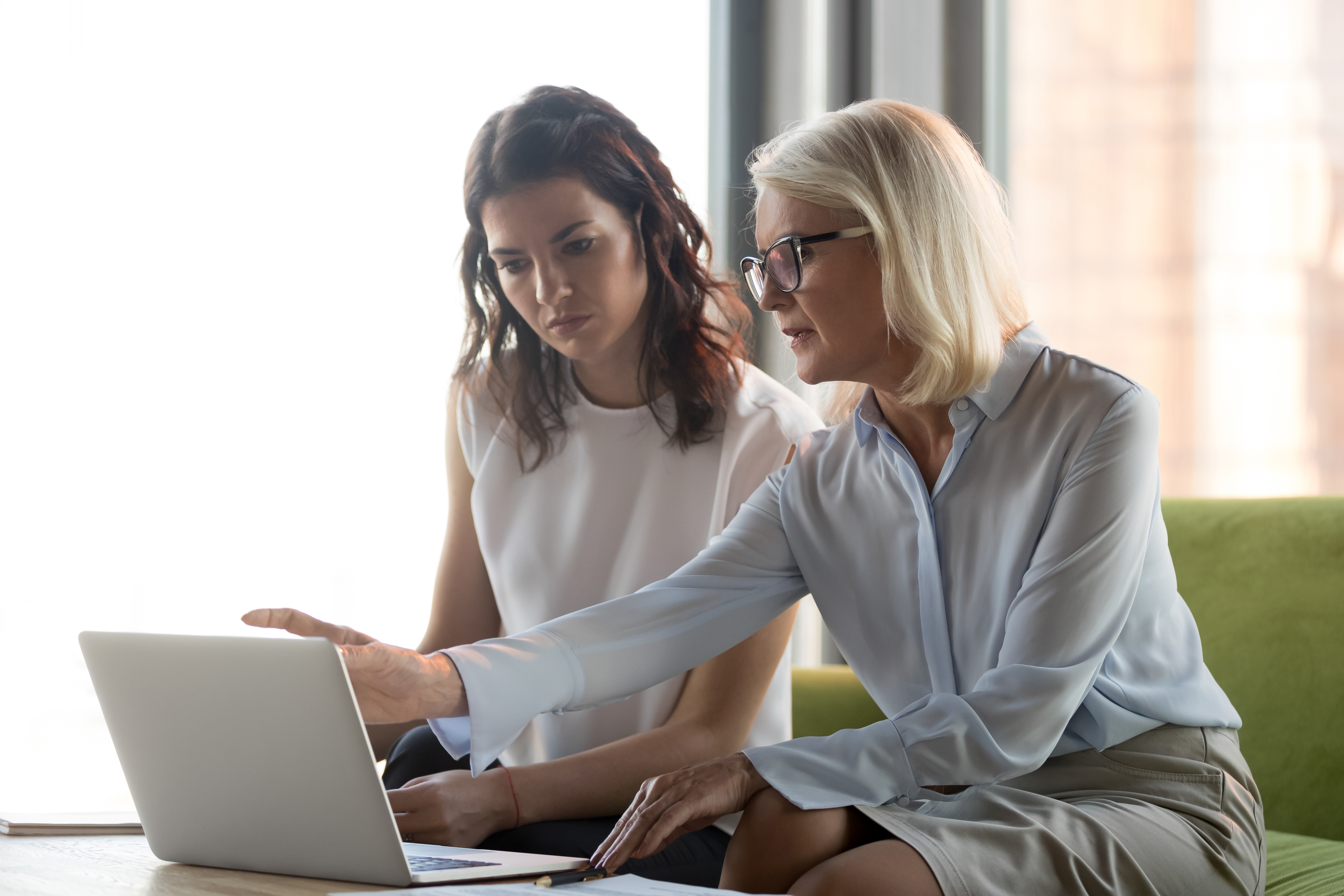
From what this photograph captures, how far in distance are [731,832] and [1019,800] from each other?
44cm

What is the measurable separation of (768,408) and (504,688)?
604 mm

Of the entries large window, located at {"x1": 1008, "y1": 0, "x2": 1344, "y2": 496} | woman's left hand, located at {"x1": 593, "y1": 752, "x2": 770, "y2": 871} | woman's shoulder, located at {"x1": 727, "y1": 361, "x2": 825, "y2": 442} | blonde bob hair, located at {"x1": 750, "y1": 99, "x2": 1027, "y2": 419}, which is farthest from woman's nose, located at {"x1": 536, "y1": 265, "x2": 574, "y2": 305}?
large window, located at {"x1": 1008, "y1": 0, "x2": 1344, "y2": 496}

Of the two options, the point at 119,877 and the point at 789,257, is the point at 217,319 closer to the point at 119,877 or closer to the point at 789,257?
the point at 789,257

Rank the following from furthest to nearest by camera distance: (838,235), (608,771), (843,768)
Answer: (608,771) → (838,235) → (843,768)

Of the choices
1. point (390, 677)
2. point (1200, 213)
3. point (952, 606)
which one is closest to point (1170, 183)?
point (1200, 213)

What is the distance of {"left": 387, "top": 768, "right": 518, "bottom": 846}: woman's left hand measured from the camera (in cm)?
122

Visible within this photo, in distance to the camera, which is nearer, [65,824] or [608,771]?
[65,824]

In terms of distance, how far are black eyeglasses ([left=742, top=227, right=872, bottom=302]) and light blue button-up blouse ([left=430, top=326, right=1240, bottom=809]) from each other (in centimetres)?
19

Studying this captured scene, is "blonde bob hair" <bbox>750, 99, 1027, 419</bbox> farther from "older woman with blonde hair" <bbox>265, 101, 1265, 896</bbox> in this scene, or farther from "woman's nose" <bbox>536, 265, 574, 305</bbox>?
"woman's nose" <bbox>536, 265, 574, 305</bbox>

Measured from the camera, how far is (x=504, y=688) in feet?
3.67

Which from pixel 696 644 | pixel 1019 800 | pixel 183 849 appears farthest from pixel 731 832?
pixel 183 849

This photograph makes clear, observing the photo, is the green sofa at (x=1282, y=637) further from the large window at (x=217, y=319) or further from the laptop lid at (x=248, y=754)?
the large window at (x=217, y=319)

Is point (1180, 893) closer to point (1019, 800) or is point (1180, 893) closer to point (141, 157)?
point (1019, 800)

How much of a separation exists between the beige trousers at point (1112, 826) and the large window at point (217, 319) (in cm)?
147
